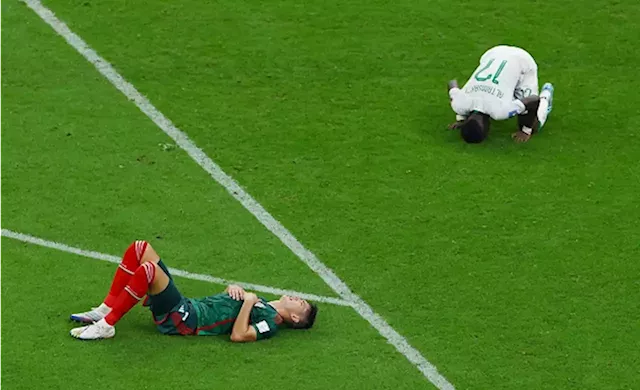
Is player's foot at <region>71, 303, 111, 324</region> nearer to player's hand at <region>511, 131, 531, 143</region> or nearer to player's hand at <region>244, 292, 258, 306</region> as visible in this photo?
player's hand at <region>244, 292, 258, 306</region>

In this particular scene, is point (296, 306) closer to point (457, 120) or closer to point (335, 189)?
point (335, 189)

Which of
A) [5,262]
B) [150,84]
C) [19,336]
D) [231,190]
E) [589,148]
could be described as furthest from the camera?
[150,84]

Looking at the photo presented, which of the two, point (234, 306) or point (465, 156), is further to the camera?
point (465, 156)

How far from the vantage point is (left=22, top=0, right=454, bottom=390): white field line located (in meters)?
11.4

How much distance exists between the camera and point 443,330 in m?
11.7

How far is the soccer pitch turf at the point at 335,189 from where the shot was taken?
1126cm

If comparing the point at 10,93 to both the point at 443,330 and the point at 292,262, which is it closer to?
the point at 292,262

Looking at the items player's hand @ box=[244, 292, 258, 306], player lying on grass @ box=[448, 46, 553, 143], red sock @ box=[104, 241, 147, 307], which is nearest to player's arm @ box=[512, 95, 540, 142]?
player lying on grass @ box=[448, 46, 553, 143]

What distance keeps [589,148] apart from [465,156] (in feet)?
4.77

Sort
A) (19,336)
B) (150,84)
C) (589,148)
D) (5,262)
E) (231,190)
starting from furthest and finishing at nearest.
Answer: (150,84), (589,148), (231,190), (5,262), (19,336)

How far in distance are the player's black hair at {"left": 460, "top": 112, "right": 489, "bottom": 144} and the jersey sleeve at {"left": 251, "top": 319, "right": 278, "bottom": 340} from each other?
4.29 m

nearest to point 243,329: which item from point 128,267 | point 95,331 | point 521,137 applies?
point 128,267

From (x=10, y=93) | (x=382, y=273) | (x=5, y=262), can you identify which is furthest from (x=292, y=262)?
(x=10, y=93)

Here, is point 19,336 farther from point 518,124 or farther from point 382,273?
point 518,124
